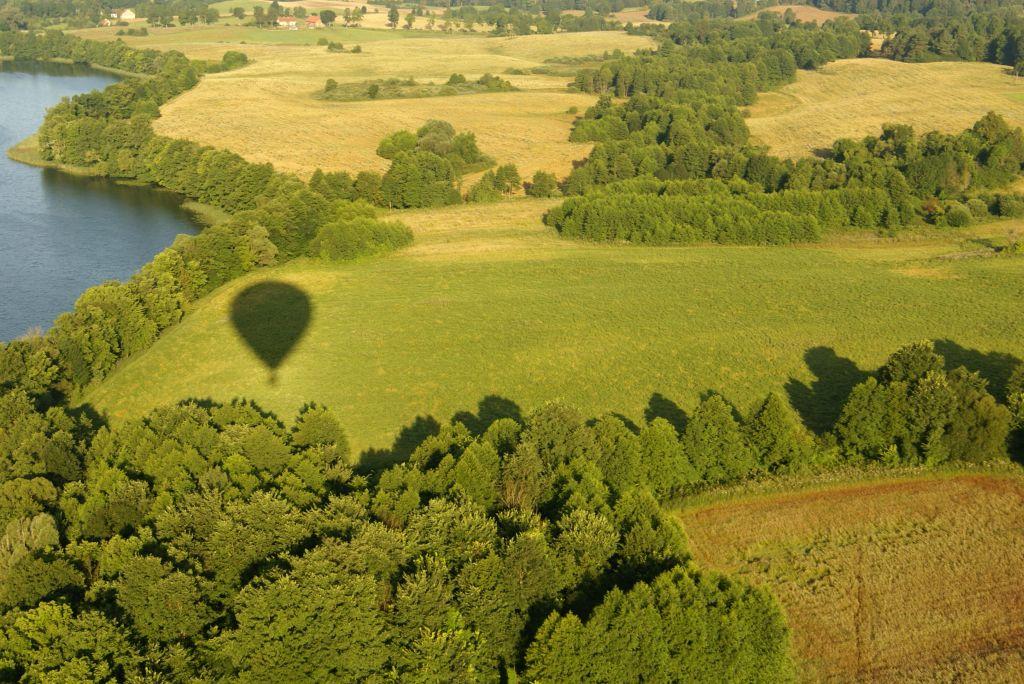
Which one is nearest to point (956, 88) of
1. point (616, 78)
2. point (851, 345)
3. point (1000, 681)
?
point (616, 78)

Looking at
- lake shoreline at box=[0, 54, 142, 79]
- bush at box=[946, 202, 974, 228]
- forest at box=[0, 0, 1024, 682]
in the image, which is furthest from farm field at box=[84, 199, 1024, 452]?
lake shoreline at box=[0, 54, 142, 79]

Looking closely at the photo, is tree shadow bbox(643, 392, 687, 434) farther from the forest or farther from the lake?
the lake

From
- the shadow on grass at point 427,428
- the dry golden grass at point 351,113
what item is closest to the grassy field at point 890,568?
the shadow on grass at point 427,428

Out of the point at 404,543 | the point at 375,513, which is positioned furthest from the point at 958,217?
the point at 404,543

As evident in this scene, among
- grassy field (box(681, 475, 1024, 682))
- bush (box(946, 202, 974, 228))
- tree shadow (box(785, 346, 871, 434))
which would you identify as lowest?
grassy field (box(681, 475, 1024, 682))

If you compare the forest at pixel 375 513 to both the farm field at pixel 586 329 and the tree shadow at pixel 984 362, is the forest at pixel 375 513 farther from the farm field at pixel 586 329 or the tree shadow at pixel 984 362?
the farm field at pixel 586 329

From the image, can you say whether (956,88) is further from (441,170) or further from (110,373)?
(110,373)
